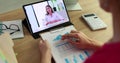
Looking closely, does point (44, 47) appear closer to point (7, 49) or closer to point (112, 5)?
point (7, 49)

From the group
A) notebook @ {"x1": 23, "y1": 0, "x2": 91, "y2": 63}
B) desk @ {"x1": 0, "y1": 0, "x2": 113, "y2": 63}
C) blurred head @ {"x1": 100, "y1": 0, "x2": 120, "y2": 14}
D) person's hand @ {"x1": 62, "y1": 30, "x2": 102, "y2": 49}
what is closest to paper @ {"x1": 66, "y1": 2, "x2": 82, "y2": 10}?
desk @ {"x1": 0, "y1": 0, "x2": 113, "y2": 63}

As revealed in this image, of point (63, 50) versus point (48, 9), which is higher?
point (48, 9)

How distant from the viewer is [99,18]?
54.8 inches

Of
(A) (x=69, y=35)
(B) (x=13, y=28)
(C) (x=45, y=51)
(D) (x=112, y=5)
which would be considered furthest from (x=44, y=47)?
(D) (x=112, y=5)

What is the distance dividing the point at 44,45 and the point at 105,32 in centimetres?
37

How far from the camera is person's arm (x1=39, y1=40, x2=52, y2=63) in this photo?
3.62 ft

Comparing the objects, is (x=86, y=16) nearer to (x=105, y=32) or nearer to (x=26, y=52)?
(x=105, y=32)

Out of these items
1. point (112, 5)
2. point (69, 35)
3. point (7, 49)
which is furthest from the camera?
point (69, 35)

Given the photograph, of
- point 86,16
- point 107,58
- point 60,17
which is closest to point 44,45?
point 60,17

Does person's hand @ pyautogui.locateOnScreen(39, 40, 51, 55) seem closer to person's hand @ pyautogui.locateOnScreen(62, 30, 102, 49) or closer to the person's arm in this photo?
the person's arm

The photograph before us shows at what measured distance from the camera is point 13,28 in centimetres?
130

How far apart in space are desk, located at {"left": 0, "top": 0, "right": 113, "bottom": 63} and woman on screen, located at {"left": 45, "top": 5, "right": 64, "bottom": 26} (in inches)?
4.5

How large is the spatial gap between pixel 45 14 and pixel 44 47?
0.21 meters

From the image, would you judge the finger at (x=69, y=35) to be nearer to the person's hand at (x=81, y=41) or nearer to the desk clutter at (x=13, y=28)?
the person's hand at (x=81, y=41)
